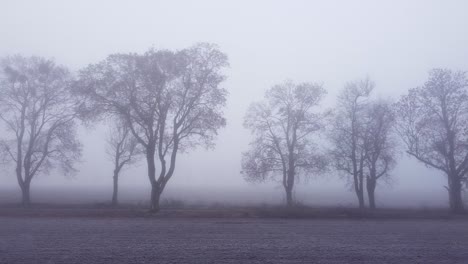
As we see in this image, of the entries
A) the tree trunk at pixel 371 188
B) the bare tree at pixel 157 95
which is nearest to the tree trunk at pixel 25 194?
the bare tree at pixel 157 95

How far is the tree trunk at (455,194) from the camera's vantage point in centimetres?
3625

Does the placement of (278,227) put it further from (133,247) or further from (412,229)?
(133,247)

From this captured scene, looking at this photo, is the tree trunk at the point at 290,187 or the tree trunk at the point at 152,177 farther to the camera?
the tree trunk at the point at 290,187

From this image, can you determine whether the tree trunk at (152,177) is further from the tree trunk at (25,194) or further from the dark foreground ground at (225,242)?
the tree trunk at (25,194)

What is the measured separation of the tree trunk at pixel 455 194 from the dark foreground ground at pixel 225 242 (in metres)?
12.5

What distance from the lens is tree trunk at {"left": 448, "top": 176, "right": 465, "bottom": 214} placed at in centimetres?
3625

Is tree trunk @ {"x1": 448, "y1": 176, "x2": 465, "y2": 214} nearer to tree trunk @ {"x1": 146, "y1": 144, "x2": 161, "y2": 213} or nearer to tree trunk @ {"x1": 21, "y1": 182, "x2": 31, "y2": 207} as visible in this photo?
tree trunk @ {"x1": 146, "y1": 144, "x2": 161, "y2": 213}

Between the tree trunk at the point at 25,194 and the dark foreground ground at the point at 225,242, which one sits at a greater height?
the tree trunk at the point at 25,194

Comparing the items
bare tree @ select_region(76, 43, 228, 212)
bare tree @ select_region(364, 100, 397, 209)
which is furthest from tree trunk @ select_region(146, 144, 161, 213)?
bare tree @ select_region(364, 100, 397, 209)

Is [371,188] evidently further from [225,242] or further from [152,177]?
[225,242]

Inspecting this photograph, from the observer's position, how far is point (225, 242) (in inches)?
694

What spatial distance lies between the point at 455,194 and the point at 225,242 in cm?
2754

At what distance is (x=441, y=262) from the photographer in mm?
14383

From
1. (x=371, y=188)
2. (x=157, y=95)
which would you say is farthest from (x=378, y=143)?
(x=157, y=95)
